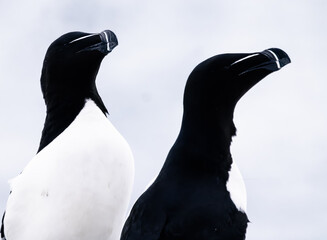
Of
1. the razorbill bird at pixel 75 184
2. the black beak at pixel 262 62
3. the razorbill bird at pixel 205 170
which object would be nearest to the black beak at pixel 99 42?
the razorbill bird at pixel 75 184

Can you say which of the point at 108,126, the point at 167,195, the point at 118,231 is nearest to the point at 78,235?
the point at 118,231

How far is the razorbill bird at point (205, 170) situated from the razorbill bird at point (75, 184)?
120 centimetres

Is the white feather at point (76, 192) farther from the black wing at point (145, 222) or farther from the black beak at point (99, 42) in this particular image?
the black wing at point (145, 222)

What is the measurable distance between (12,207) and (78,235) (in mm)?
747

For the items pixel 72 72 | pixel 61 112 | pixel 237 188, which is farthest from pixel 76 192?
pixel 237 188

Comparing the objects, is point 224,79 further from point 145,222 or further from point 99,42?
point 99,42

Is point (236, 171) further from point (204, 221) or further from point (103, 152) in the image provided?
point (103, 152)

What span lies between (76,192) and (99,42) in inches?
66.5


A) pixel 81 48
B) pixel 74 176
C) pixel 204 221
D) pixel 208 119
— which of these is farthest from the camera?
pixel 81 48

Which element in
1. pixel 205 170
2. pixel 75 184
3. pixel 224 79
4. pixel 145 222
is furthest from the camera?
pixel 75 184

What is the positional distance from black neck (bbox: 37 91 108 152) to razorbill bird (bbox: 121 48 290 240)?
6.01 ft

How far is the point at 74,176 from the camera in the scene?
8477 millimetres

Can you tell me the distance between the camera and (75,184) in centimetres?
846

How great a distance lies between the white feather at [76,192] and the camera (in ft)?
27.8
